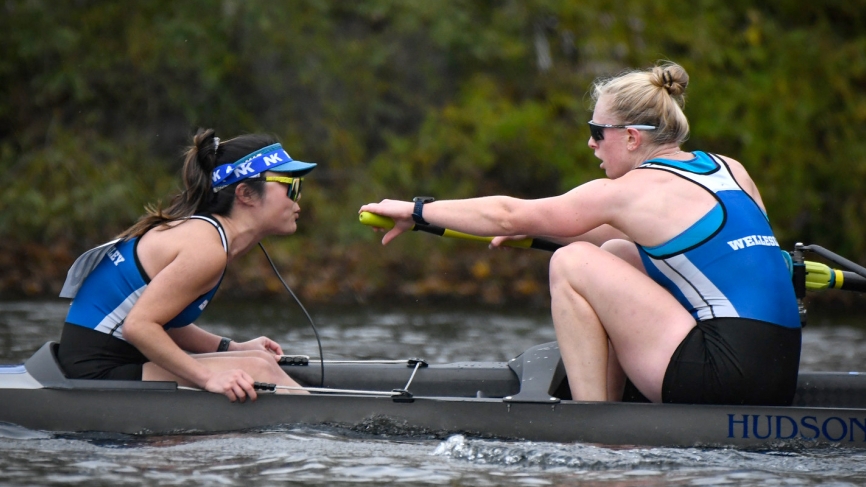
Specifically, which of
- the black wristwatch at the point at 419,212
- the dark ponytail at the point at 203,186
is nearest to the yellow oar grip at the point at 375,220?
the black wristwatch at the point at 419,212

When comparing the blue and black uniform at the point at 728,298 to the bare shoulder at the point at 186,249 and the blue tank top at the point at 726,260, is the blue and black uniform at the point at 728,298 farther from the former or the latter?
the bare shoulder at the point at 186,249

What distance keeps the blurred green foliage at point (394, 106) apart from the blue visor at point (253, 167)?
7668 millimetres

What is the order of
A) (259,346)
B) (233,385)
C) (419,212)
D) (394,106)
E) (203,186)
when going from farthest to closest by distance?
(394,106)
(259,346)
(203,186)
(419,212)
(233,385)

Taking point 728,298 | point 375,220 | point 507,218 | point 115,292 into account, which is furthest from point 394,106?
point 728,298

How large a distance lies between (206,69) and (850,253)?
913 centimetres

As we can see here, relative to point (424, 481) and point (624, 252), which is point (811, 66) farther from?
point (424, 481)

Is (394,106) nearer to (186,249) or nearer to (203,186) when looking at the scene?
(203,186)

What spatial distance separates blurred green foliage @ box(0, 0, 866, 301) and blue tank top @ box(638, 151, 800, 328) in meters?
8.61

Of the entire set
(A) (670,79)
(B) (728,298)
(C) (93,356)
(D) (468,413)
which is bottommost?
(D) (468,413)

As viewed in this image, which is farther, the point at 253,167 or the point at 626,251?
the point at 253,167

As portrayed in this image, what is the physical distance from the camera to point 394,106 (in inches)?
618

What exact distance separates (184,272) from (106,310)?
479 millimetres

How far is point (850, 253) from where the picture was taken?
1283cm

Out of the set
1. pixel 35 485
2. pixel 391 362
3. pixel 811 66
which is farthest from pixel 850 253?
pixel 35 485
